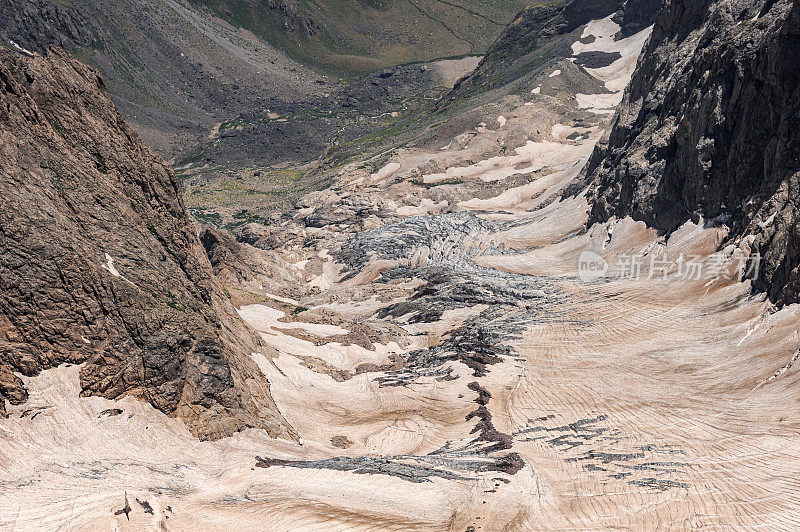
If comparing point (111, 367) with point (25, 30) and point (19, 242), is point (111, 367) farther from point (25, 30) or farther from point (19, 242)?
point (25, 30)

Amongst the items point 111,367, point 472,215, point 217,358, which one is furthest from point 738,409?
point 472,215

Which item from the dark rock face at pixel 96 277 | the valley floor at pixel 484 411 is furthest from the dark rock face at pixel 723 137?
the dark rock face at pixel 96 277

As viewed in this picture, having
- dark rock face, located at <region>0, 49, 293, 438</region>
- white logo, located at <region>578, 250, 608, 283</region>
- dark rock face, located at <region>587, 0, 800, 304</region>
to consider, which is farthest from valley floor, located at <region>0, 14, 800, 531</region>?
dark rock face, located at <region>587, 0, 800, 304</region>

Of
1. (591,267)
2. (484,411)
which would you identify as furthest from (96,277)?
(591,267)

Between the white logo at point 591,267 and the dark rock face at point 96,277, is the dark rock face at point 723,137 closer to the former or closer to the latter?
the white logo at point 591,267

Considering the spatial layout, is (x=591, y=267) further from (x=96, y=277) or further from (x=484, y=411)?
(x=96, y=277)

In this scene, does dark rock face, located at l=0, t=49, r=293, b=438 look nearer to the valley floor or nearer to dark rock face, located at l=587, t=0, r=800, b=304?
the valley floor
